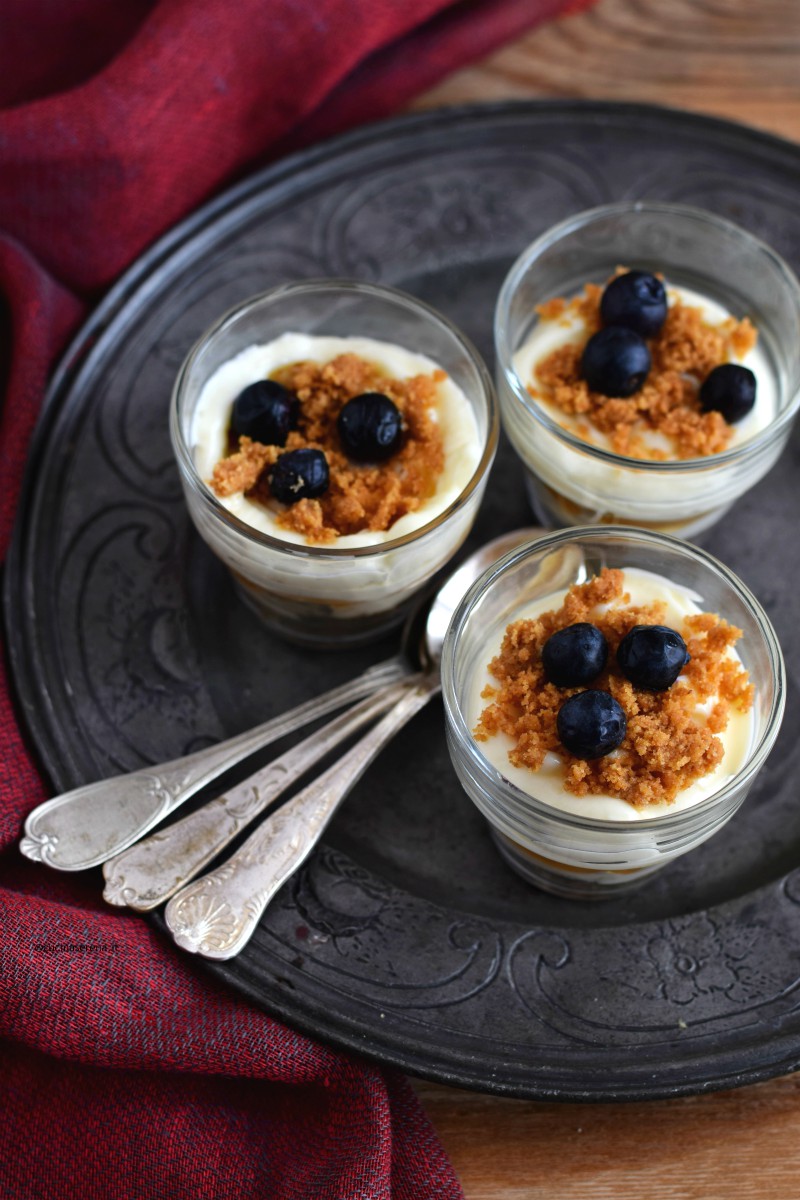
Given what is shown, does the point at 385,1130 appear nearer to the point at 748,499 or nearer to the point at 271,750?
the point at 271,750

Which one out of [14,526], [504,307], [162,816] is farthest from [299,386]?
[162,816]

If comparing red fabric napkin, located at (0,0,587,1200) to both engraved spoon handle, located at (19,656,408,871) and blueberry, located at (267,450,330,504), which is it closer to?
engraved spoon handle, located at (19,656,408,871)

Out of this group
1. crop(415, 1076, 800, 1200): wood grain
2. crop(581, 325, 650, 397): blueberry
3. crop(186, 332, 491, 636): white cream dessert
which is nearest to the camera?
crop(415, 1076, 800, 1200): wood grain

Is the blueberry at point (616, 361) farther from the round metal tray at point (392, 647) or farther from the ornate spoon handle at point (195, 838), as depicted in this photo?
the ornate spoon handle at point (195, 838)

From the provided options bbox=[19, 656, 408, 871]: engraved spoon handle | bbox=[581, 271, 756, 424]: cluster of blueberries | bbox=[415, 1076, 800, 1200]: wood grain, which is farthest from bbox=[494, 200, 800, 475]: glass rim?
bbox=[415, 1076, 800, 1200]: wood grain

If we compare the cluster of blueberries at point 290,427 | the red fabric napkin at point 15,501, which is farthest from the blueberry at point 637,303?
the red fabric napkin at point 15,501

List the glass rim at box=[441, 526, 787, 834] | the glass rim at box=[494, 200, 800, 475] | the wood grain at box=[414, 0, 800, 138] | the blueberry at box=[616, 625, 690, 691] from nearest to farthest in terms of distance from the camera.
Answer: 1. the glass rim at box=[441, 526, 787, 834]
2. the blueberry at box=[616, 625, 690, 691]
3. the glass rim at box=[494, 200, 800, 475]
4. the wood grain at box=[414, 0, 800, 138]
